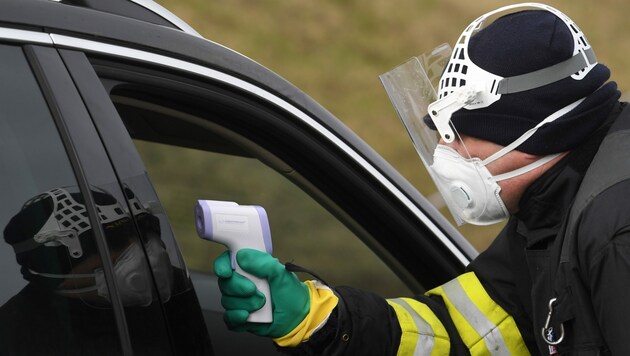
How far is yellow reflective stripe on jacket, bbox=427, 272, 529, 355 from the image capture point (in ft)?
7.11

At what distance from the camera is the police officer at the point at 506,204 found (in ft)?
5.94

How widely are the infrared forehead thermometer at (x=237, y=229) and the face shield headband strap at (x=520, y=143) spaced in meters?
0.53

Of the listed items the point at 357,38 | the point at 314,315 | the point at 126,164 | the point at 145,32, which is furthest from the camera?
the point at 357,38

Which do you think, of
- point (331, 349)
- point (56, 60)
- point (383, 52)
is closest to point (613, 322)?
point (331, 349)

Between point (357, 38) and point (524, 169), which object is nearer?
point (524, 169)

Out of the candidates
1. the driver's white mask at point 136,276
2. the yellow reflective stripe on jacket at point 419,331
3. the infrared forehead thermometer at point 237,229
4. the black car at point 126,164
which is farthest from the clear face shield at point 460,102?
the driver's white mask at point 136,276

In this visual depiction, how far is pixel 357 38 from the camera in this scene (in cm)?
809

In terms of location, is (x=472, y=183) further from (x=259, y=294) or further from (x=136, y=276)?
(x=136, y=276)

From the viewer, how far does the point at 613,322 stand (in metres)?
1.68

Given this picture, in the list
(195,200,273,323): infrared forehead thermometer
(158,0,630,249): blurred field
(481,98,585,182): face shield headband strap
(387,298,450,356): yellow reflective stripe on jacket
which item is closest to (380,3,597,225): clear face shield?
(481,98,585,182): face shield headband strap

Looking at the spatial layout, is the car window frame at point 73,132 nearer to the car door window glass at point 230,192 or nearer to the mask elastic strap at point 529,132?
the car door window glass at point 230,192

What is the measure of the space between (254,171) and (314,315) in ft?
1.34

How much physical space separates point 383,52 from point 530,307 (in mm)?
5976

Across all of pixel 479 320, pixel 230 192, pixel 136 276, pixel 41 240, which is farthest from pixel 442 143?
pixel 41 240
